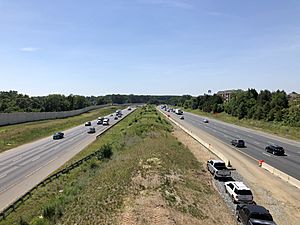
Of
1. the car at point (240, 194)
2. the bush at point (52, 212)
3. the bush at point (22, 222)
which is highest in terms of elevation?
the car at point (240, 194)

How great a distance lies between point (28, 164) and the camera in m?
45.6

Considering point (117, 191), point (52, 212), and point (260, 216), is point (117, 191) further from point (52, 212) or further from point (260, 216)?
point (260, 216)

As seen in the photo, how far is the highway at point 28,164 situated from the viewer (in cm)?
3320

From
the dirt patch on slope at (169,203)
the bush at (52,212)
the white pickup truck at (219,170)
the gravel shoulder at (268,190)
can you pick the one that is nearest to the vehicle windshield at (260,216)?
the dirt patch on slope at (169,203)

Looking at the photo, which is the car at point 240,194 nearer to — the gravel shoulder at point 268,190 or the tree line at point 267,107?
the gravel shoulder at point 268,190

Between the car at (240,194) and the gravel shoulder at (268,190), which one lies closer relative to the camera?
the gravel shoulder at (268,190)

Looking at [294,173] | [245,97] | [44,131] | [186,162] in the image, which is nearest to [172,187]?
[186,162]

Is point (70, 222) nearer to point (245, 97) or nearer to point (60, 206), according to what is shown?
point (60, 206)

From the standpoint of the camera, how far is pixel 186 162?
44781 mm

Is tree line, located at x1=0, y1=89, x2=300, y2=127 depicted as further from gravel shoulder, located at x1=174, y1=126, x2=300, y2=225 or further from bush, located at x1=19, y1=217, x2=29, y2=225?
bush, located at x1=19, y1=217, x2=29, y2=225

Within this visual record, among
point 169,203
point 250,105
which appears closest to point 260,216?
point 169,203

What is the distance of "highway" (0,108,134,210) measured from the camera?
33.2 metres

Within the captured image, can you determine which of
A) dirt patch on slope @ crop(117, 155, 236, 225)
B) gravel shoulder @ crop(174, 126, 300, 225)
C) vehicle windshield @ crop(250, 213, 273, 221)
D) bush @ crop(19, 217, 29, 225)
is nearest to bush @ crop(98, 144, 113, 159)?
gravel shoulder @ crop(174, 126, 300, 225)

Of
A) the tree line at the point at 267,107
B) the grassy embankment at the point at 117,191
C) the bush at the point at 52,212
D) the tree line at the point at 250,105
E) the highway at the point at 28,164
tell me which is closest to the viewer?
the grassy embankment at the point at 117,191
